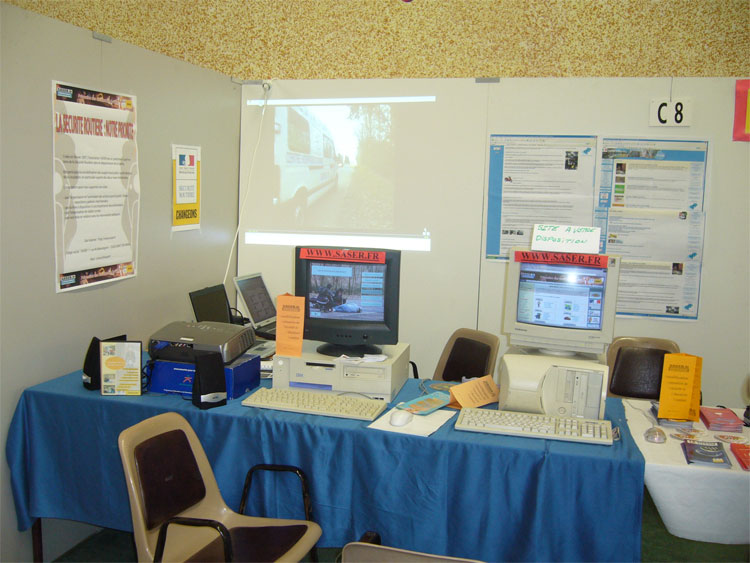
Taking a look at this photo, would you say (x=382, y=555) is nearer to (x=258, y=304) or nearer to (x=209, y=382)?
(x=209, y=382)

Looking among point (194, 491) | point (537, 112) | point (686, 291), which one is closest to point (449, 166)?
point (537, 112)

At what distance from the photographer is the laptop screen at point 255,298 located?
3545mm

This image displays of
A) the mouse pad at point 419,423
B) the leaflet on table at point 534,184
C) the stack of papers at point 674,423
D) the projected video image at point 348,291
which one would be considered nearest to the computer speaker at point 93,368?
the projected video image at point 348,291

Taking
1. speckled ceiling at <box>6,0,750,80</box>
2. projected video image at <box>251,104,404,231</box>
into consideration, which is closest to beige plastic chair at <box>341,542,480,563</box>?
projected video image at <box>251,104,404,231</box>

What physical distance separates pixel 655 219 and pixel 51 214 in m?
3.26

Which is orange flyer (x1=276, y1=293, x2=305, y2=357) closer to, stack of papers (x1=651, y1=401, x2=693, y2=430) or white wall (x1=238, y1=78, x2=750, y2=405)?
stack of papers (x1=651, y1=401, x2=693, y2=430)

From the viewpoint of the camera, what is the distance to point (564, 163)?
3877mm

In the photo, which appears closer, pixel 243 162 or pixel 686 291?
pixel 686 291

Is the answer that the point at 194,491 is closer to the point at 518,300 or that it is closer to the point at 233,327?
the point at 233,327

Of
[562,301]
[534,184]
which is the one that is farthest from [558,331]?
[534,184]

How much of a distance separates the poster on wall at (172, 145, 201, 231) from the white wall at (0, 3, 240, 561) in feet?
0.18

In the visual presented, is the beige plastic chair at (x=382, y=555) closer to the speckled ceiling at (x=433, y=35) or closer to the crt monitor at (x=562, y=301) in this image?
the crt monitor at (x=562, y=301)

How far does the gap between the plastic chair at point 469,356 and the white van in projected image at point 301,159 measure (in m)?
1.41

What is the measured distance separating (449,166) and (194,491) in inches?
99.8
